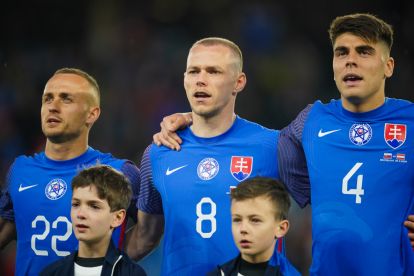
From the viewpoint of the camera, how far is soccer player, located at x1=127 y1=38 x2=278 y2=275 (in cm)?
438

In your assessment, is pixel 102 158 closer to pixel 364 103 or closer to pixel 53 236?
pixel 53 236

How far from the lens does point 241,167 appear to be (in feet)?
14.6

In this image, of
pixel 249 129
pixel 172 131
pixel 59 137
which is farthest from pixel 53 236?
pixel 249 129

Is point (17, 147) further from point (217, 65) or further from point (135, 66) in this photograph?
point (217, 65)

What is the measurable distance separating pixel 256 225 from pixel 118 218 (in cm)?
80

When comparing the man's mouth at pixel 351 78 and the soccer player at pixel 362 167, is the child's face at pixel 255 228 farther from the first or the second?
the man's mouth at pixel 351 78

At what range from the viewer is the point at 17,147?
846 centimetres

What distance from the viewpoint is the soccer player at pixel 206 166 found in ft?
14.4

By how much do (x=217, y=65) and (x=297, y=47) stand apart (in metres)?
4.66

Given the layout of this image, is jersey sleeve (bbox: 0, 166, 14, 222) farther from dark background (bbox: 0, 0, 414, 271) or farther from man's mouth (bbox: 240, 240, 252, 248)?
dark background (bbox: 0, 0, 414, 271)

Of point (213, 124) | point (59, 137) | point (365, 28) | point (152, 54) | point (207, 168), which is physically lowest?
point (207, 168)

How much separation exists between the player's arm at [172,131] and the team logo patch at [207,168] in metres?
0.19

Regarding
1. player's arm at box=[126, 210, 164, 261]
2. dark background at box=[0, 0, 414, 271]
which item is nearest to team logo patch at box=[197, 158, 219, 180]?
player's arm at box=[126, 210, 164, 261]

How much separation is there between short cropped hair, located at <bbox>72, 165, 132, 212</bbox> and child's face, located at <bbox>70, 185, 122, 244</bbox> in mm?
26
